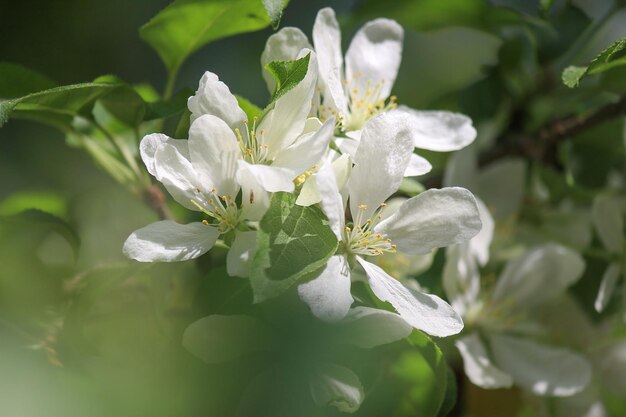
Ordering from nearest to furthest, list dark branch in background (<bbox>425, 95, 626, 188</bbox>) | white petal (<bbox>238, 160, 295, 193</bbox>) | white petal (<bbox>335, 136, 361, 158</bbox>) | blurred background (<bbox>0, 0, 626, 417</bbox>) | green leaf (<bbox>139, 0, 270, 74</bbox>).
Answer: blurred background (<bbox>0, 0, 626, 417</bbox>), white petal (<bbox>238, 160, 295, 193</bbox>), white petal (<bbox>335, 136, 361, 158</bbox>), green leaf (<bbox>139, 0, 270, 74</bbox>), dark branch in background (<bbox>425, 95, 626, 188</bbox>)

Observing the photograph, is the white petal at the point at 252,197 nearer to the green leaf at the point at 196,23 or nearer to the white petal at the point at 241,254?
the white petal at the point at 241,254

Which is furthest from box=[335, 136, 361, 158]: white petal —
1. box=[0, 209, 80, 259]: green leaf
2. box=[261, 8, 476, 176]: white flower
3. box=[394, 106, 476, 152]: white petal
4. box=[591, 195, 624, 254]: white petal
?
box=[591, 195, 624, 254]: white petal

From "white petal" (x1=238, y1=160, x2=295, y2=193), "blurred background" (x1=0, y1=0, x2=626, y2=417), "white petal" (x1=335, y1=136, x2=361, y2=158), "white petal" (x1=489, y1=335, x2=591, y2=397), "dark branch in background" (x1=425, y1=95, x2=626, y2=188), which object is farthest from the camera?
"dark branch in background" (x1=425, y1=95, x2=626, y2=188)

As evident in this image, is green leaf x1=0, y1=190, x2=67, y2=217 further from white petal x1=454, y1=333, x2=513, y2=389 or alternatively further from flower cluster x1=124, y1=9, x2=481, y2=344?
white petal x1=454, y1=333, x2=513, y2=389

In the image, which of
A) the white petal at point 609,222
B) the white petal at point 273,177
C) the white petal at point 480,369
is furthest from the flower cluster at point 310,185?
the white petal at point 609,222

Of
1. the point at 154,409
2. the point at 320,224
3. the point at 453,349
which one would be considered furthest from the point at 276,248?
the point at 453,349

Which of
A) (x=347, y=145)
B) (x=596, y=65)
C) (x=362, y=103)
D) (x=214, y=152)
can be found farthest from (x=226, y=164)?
(x=596, y=65)

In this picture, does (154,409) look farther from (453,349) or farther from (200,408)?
(453,349)
